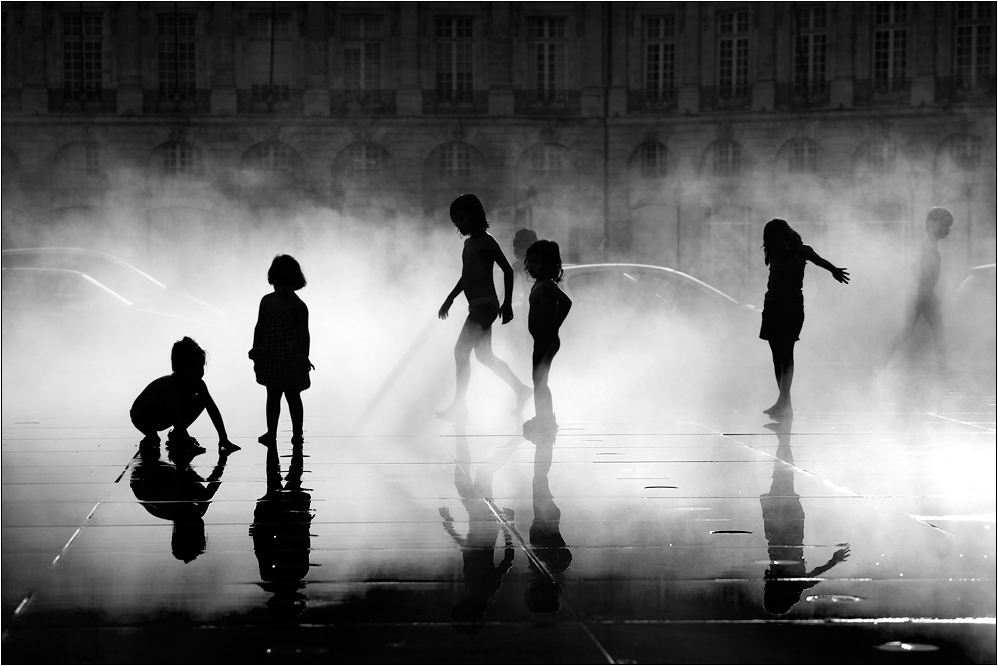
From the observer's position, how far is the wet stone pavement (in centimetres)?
333

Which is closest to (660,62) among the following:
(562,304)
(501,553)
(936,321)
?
(936,321)

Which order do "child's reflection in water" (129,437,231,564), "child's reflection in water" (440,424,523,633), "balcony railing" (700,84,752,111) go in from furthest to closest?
"balcony railing" (700,84,752,111), "child's reflection in water" (129,437,231,564), "child's reflection in water" (440,424,523,633)

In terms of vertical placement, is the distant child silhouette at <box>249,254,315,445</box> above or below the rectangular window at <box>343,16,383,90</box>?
below

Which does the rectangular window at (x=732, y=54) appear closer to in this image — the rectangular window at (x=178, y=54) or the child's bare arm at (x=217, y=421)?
the rectangular window at (x=178, y=54)

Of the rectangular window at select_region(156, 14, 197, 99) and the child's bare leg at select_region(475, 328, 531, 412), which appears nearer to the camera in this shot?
the child's bare leg at select_region(475, 328, 531, 412)

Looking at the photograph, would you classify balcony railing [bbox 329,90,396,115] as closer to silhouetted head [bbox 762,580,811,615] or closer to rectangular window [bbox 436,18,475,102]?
rectangular window [bbox 436,18,475,102]

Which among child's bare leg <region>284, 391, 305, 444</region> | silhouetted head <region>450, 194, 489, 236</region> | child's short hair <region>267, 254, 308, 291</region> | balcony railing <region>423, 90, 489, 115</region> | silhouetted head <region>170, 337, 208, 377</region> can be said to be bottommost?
child's bare leg <region>284, 391, 305, 444</region>

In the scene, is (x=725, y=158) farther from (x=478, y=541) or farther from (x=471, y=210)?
(x=478, y=541)

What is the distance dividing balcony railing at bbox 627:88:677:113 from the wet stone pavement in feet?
97.8

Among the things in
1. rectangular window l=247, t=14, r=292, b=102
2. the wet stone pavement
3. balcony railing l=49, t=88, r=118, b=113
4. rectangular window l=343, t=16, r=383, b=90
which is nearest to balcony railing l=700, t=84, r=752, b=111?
rectangular window l=343, t=16, r=383, b=90

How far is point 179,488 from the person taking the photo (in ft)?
19.4

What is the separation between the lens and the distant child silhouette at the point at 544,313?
8.55 meters

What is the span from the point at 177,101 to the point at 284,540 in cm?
3363

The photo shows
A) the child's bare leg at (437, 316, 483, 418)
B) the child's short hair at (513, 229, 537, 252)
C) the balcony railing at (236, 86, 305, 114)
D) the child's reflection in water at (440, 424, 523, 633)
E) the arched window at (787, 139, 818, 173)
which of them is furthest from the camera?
the balcony railing at (236, 86, 305, 114)
